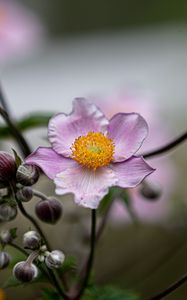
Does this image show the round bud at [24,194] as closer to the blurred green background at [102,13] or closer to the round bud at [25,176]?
the round bud at [25,176]

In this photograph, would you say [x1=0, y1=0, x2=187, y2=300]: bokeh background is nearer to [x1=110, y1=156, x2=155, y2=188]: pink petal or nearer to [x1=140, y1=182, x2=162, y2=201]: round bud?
[x1=140, y1=182, x2=162, y2=201]: round bud

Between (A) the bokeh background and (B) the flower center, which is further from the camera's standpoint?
(A) the bokeh background

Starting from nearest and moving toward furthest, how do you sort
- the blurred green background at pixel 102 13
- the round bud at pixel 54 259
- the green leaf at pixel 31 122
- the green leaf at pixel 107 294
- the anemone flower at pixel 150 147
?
the round bud at pixel 54 259
the green leaf at pixel 107 294
the green leaf at pixel 31 122
the anemone flower at pixel 150 147
the blurred green background at pixel 102 13

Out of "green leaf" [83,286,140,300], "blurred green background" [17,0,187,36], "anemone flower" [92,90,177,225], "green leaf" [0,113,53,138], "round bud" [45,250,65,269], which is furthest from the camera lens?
"blurred green background" [17,0,187,36]

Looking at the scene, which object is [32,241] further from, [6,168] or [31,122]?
[31,122]

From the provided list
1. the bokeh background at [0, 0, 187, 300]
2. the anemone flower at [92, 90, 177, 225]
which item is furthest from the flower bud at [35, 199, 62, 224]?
the anemone flower at [92, 90, 177, 225]

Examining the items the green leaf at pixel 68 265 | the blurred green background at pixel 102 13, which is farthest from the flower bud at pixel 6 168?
the blurred green background at pixel 102 13
